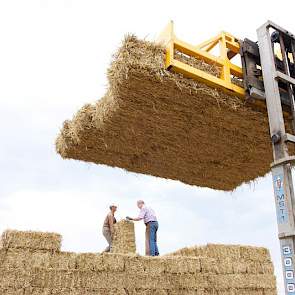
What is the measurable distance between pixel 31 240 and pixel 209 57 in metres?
3.70

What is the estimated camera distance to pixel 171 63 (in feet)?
16.8

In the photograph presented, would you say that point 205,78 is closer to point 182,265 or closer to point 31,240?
point 31,240

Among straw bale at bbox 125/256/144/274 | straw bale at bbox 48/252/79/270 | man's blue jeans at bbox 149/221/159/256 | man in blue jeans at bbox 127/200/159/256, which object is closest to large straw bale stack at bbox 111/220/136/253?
man in blue jeans at bbox 127/200/159/256

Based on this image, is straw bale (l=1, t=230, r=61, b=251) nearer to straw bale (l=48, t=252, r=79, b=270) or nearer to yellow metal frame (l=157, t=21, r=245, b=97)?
straw bale (l=48, t=252, r=79, b=270)

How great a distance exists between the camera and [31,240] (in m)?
6.54

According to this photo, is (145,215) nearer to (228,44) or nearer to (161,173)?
(161,173)

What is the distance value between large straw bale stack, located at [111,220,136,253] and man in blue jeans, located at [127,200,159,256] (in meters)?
0.20

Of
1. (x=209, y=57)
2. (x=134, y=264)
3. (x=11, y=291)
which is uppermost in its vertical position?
(x=209, y=57)

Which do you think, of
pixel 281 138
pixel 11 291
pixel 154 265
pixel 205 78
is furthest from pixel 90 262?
pixel 281 138

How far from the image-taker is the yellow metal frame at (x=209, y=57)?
17.2 feet

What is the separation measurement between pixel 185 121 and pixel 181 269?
2.82 meters

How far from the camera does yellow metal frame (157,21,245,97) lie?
5.25m

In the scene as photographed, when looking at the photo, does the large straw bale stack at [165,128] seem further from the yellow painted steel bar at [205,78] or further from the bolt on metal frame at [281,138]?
the bolt on metal frame at [281,138]

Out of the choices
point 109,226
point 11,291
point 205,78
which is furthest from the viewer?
point 109,226
